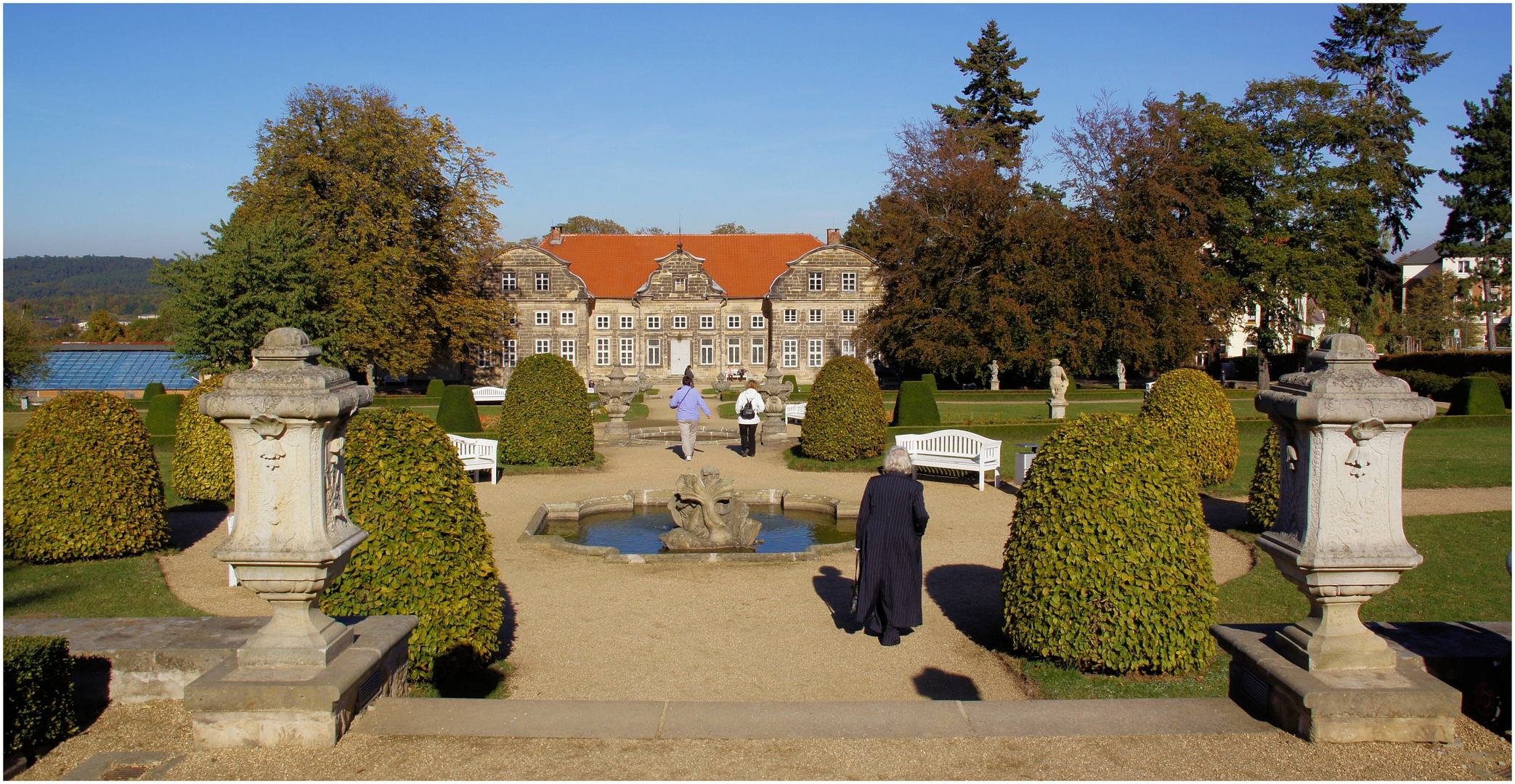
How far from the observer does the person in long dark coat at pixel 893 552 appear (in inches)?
258

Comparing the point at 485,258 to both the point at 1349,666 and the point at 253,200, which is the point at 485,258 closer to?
the point at 253,200

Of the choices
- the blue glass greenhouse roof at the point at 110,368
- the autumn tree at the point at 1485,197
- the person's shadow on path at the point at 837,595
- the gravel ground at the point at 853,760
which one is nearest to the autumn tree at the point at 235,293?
the blue glass greenhouse roof at the point at 110,368

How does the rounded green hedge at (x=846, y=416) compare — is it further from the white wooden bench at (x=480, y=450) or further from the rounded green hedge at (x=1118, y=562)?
the rounded green hedge at (x=1118, y=562)

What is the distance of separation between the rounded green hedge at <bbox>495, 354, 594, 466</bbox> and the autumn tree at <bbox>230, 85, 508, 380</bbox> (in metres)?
17.7

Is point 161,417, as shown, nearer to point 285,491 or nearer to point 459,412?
point 459,412

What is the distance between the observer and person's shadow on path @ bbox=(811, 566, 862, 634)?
7.13m

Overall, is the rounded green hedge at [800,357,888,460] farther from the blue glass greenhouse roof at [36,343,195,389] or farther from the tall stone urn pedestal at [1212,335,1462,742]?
the blue glass greenhouse roof at [36,343,195,389]

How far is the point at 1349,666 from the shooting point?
411 cm

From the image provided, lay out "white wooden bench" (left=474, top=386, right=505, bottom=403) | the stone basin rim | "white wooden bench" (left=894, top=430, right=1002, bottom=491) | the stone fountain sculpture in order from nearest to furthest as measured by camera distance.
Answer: the stone basin rim
the stone fountain sculpture
"white wooden bench" (left=894, top=430, right=1002, bottom=491)
"white wooden bench" (left=474, top=386, right=505, bottom=403)

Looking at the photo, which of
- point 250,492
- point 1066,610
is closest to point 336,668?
point 250,492

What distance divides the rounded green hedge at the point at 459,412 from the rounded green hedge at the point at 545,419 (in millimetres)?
3260

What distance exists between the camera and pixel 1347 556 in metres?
4.04

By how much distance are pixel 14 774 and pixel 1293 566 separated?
539 cm

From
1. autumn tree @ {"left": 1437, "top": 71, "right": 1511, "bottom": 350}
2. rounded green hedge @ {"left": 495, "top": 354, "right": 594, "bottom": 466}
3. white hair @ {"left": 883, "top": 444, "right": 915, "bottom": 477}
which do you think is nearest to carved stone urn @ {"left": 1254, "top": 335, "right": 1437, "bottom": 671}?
white hair @ {"left": 883, "top": 444, "right": 915, "bottom": 477}
